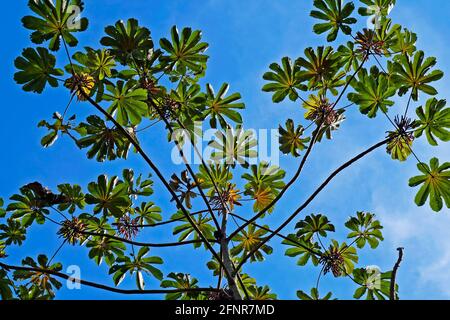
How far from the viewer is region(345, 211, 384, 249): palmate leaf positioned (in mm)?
4387

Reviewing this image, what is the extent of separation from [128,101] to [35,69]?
0.68 meters

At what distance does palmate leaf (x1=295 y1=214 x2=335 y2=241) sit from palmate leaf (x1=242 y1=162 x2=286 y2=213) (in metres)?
0.34

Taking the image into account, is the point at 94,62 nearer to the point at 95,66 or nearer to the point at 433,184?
the point at 95,66

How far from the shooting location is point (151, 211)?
4.38 m

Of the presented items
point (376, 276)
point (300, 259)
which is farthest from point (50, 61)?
point (376, 276)

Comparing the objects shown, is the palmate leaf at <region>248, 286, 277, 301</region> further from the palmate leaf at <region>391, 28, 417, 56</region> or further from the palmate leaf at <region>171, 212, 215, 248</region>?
the palmate leaf at <region>391, 28, 417, 56</region>

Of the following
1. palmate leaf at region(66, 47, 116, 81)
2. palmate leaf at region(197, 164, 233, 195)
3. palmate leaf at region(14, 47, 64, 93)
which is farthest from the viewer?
palmate leaf at region(197, 164, 233, 195)

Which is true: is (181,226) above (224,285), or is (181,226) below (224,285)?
above

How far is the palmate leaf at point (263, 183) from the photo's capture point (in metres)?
4.19

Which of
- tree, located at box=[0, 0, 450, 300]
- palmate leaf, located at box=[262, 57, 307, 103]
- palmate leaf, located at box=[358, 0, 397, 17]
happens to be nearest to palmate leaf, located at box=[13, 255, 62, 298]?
tree, located at box=[0, 0, 450, 300]

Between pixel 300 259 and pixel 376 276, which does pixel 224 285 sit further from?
pixel 376 276

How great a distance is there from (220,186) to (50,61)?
1625mm

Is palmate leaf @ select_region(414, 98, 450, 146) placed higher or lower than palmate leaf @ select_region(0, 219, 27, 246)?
higher
